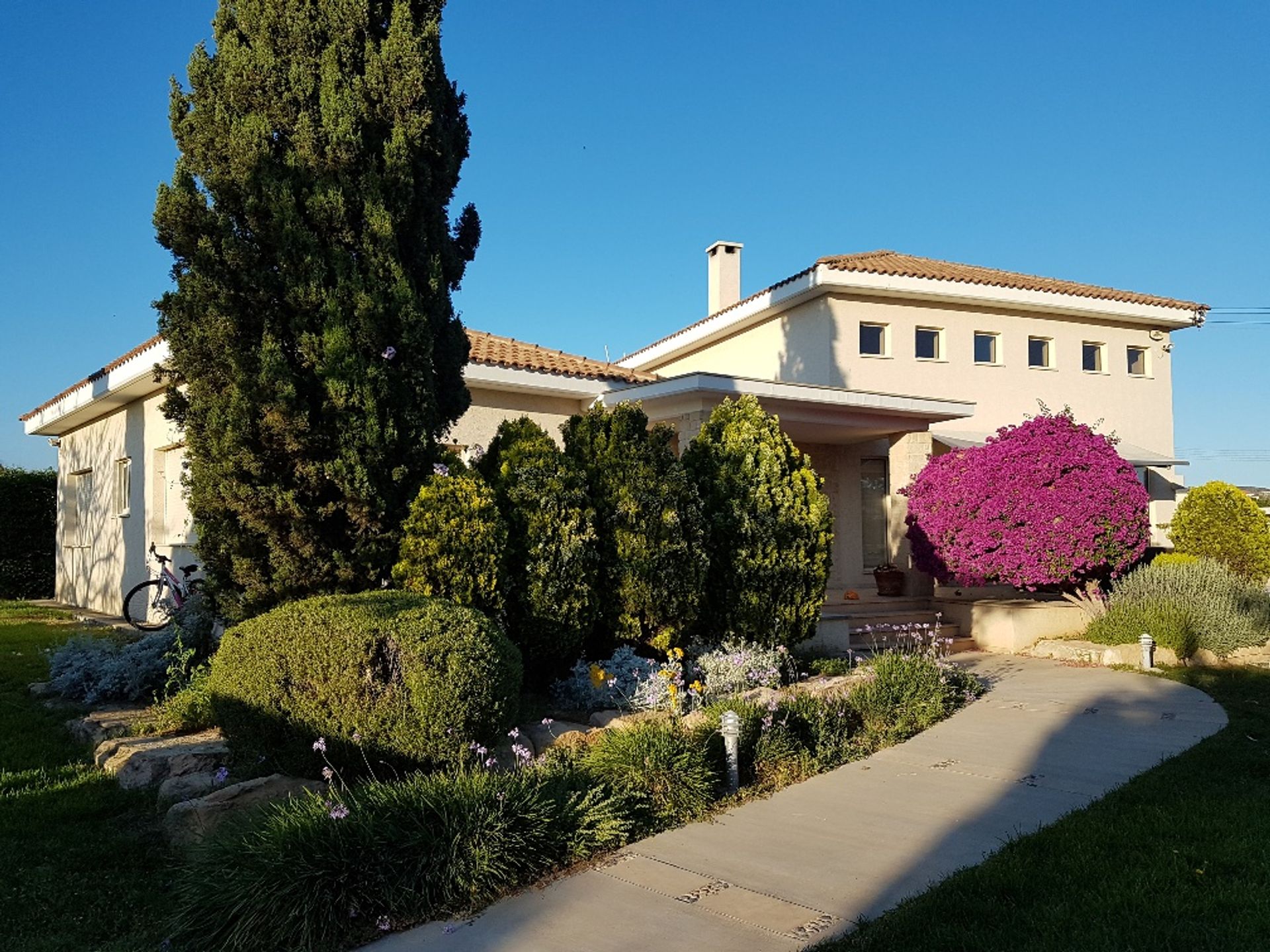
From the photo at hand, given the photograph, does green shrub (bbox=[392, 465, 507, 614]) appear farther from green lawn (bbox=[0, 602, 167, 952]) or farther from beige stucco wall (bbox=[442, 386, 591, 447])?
beige stucco wall (bbox=[442, 386, 591, 447])

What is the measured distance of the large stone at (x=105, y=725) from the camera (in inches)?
273

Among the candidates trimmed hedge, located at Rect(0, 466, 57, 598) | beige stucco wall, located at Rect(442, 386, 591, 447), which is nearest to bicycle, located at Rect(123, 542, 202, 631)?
beige stucco wall, located at Rect(442, 386, 591, 447)

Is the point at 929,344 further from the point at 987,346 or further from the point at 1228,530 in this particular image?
the point at 1228,530

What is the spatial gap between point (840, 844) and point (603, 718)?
7.76ft

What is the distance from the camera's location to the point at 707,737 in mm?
6215

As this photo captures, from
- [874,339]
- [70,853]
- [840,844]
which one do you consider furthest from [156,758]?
[874,339]

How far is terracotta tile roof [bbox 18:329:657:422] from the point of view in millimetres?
12836

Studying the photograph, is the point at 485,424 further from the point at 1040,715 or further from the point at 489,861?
the point at 489,861

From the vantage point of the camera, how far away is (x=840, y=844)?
502 cm

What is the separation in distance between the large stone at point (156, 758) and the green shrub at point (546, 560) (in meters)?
2.26

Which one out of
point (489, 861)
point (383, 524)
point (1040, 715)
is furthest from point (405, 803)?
point (1040, 715)

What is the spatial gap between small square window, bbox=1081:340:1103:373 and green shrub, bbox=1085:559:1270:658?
850cm

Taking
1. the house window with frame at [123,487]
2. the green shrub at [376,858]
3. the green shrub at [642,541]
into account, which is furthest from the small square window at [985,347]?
the green shrub at [376,858]

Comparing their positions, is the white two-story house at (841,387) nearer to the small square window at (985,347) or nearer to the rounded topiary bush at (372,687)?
the small square window at (985,347)
